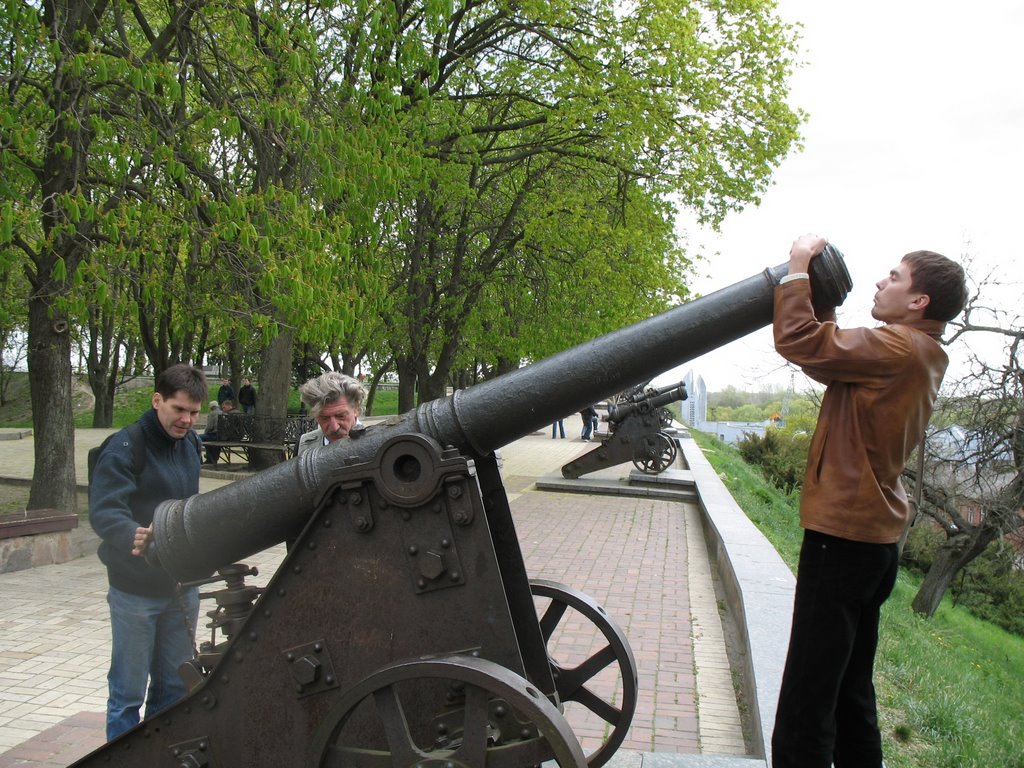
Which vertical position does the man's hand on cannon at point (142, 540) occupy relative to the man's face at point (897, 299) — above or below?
below

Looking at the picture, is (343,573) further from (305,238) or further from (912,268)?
(305,238)

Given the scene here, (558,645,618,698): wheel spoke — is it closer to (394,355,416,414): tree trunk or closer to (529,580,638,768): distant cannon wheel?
(529,580,638,768): distant cannon wheel

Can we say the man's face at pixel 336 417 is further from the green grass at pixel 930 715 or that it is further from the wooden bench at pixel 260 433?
the wooden bench at pixel 260 433

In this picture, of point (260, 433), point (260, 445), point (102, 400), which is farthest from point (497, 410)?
point (102, 400)

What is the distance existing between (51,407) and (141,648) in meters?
7.14

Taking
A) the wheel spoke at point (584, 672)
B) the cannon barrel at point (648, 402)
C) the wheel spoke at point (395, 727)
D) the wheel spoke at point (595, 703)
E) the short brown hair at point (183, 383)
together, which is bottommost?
the wheel spoke at point (595, 703)

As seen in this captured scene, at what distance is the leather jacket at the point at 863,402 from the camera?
2.41m

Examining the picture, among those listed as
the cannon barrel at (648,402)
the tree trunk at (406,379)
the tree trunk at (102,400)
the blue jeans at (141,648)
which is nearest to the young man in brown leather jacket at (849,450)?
the blue jeans at (141,648)

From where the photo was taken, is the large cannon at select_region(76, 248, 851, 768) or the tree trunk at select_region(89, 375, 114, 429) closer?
the large cannon at select_region(76, 248, 851, 768)

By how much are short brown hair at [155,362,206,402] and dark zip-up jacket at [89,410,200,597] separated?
0.12 meters

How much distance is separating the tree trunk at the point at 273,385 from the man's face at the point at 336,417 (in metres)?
9.88

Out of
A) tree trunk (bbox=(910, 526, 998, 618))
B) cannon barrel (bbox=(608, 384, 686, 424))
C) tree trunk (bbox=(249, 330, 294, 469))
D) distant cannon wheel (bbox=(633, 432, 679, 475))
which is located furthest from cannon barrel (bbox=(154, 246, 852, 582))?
tree trunk (bbox=(910, 526, 998, 618))

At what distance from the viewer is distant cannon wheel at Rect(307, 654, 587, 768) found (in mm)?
2348

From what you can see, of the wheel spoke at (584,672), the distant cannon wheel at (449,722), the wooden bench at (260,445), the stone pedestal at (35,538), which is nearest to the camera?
the distant cannon wheel at (449,722)
